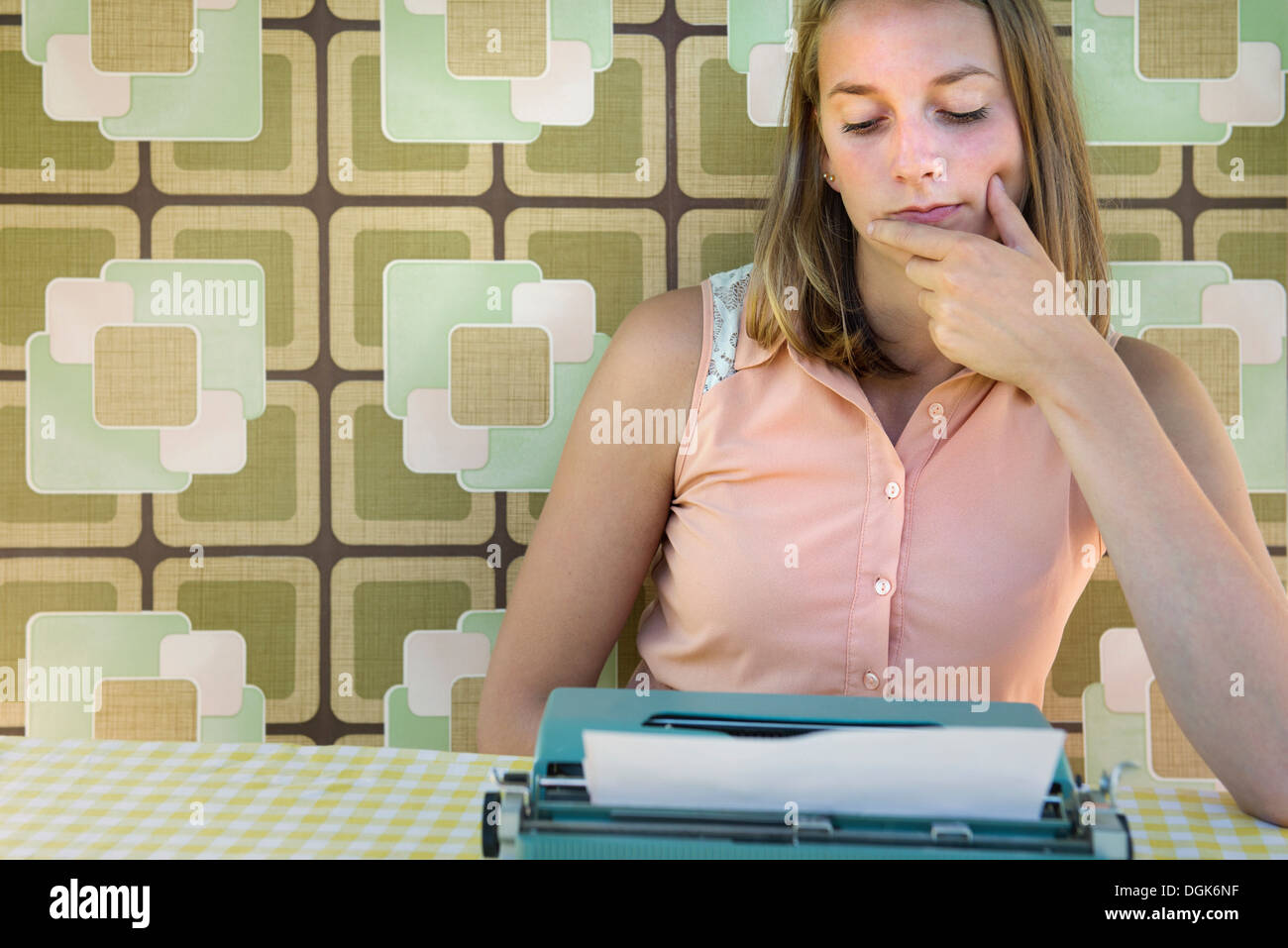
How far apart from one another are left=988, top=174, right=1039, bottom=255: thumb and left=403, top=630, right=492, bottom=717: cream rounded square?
2.85 ft

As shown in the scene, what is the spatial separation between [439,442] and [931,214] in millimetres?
729

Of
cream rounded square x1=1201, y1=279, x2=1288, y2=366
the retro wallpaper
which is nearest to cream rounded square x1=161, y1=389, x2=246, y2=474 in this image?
the retro wallpaper

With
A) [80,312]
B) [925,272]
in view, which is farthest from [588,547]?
[80,312]

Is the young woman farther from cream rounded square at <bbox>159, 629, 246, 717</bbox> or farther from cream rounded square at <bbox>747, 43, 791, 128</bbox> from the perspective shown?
cream rounded square at <bbox>159, 629, 246, 717</bbox>

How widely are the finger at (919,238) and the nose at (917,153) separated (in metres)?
0.05

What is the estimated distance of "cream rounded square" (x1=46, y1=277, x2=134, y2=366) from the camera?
4.82ft

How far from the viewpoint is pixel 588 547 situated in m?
1.21

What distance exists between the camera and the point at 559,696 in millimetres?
726

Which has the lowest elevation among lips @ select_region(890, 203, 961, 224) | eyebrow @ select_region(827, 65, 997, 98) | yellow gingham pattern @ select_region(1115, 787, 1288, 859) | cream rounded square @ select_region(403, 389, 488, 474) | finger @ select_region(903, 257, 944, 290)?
yellow gingham pattern @ select_region(1115, 787, 1288, 859)

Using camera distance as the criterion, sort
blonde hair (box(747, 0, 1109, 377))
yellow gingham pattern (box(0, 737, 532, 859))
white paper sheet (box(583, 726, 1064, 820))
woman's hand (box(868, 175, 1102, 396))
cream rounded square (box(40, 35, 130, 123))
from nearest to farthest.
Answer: white paper sheet (box(583, 726, 1064, 820))
yellow gingham pattern (box(0, 737, 532, 859))
woman's hand (box(868, 175, 1102, 396))
blonde hair (box(747, 0, 1109, 377))
cream rounded square (box(40, 35, 130, 123))

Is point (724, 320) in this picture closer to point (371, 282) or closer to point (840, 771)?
point (371, 282)

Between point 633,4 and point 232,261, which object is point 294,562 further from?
point 633,4
